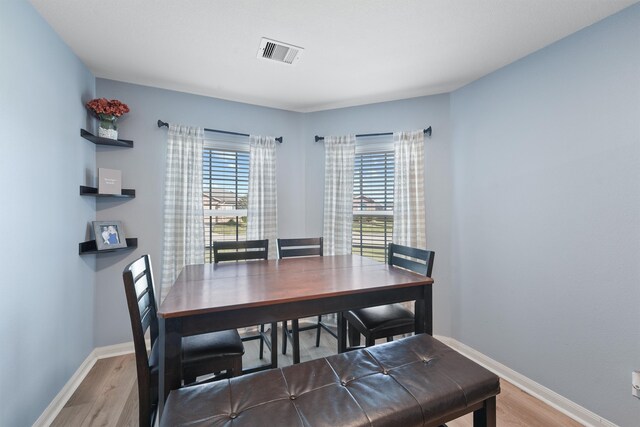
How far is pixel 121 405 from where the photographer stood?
186cm

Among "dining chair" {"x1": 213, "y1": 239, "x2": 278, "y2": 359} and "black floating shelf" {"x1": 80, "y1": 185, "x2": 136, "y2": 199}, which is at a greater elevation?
"black floating shelf" {"x1": 80, "y1": 185, "x2": 136, "y2": 199}

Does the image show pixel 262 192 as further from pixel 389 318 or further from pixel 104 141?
pixel 389 318

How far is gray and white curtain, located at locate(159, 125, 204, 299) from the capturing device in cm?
263

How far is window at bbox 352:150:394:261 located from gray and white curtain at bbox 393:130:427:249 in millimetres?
165

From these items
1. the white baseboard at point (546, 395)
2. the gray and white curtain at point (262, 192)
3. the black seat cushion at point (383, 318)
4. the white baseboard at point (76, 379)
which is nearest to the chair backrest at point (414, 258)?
the black seat cushion at point (383, 318)

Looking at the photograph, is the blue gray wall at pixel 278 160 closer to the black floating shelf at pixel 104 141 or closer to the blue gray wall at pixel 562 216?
the black floating shelf at pixel 104 141

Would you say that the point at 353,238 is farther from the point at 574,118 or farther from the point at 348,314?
the point at 574,118

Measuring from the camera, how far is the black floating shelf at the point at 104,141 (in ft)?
7.22

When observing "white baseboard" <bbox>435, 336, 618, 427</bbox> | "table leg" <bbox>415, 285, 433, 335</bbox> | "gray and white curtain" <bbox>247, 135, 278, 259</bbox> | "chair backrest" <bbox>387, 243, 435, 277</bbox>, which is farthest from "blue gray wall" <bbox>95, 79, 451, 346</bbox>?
"table leg" <bbox>415, 285, 433, 335</bbox>

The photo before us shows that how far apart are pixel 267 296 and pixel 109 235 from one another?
73.7 inches

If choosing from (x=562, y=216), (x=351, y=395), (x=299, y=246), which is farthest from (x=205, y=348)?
(x=562, y=216)

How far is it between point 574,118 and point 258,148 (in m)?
2.68

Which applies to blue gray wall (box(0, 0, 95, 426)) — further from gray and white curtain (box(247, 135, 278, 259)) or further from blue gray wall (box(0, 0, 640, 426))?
gray and white curtain (box(247, 135, 278, 259))

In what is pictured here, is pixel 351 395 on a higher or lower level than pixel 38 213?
lower
